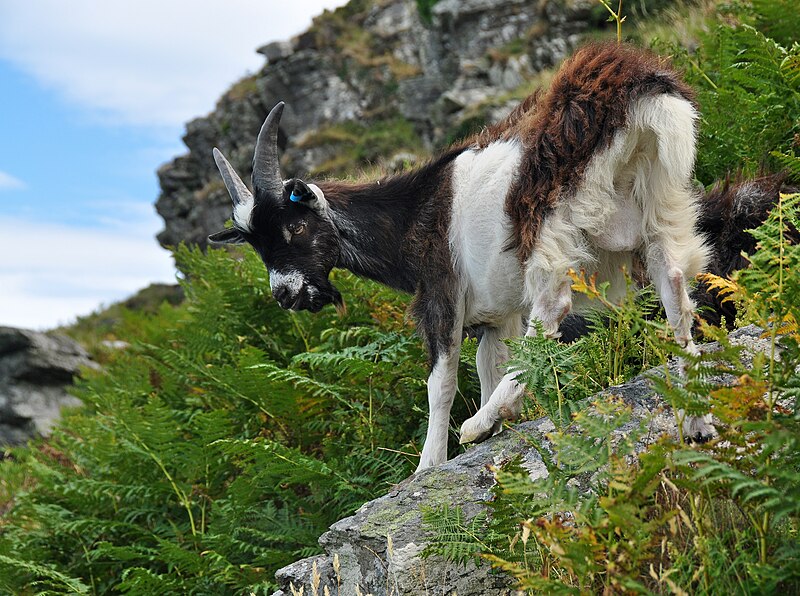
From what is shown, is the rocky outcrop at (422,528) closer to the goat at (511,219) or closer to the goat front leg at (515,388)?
the goat front leg at (515,388)

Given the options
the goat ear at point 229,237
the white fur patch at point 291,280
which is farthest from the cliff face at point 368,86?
the white fur patch at point 291,280

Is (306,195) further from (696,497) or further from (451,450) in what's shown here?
(696,497)

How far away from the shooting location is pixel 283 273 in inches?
227

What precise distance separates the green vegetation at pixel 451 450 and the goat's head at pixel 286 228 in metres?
0.49

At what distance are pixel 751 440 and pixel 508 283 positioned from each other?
7.44 ft

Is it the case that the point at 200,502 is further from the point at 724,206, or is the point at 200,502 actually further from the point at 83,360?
the point at 83,360

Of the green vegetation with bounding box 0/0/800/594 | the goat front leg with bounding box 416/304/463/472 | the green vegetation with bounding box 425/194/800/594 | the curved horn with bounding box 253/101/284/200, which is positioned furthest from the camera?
the curved horn with bounding box 253/101/284/200

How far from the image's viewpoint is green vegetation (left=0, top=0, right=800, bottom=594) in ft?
9.73

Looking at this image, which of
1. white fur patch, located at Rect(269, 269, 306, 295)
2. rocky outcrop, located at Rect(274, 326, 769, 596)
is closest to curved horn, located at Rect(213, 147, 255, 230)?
white fur patch, located at Rect(269, 269, 306, 295)

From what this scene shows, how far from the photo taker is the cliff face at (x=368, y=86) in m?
28.6

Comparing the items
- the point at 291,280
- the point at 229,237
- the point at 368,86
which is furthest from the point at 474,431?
the point at 368,86

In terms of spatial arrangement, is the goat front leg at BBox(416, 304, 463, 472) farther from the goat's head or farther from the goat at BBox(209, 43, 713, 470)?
the goat's head

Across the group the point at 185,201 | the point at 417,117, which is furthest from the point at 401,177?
the point at 185,201

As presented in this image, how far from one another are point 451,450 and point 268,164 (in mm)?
2367
